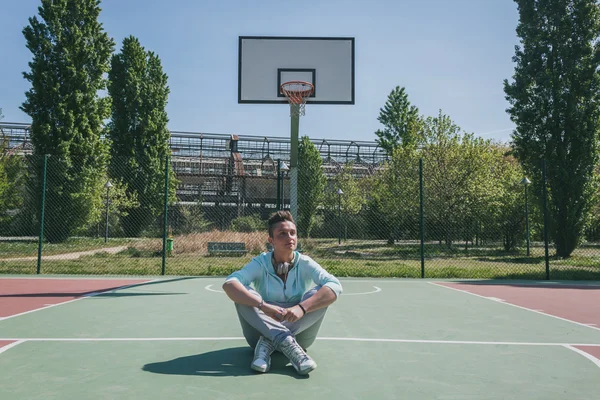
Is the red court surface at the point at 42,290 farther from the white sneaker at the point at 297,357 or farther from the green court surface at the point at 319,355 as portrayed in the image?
the white sneaker at the point at 297,357

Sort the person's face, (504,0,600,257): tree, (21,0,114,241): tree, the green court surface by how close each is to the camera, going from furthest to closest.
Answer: (21,0,114,241): tree
(504,0,600,257): tree
the person's face
the green court surface

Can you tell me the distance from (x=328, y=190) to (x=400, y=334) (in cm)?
3137

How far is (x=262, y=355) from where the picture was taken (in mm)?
3102

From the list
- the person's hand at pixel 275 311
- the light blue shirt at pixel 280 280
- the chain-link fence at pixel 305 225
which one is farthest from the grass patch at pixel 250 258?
the person's hand at pixel 275 311

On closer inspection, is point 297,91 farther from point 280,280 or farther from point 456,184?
point 456,184

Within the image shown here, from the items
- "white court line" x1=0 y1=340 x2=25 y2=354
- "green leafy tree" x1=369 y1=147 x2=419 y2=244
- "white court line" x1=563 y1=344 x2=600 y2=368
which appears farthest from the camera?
"green leafy tree" x1=369 y1=147 x2=419 y2=244

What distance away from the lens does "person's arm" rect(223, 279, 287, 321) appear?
10.1 ft

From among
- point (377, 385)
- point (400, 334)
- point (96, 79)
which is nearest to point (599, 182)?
point (400, 334)

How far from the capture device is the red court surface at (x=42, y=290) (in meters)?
6.12

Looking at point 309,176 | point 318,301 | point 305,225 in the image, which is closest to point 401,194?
point 305,225

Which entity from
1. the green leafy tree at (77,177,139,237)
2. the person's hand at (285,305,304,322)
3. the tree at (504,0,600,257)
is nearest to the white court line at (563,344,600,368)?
the person's hand at (285,305,304,322)

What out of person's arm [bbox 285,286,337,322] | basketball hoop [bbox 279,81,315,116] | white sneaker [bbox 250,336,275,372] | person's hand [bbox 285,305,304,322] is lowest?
white sneaker [bbox 250,336,275,372]

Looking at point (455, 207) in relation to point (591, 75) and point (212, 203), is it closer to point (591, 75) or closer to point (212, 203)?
point (591, 75)

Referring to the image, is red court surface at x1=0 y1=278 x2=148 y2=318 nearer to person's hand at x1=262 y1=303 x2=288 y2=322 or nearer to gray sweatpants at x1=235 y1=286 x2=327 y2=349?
gray sweatpants at x1=235 y1=286 x2=327 y2=349
